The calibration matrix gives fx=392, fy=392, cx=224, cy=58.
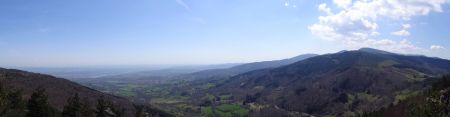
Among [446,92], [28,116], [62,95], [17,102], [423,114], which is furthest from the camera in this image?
[62,95]

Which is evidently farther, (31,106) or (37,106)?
(37,106)

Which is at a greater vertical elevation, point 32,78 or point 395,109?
point 32,78

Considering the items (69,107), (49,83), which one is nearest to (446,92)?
(69,107)

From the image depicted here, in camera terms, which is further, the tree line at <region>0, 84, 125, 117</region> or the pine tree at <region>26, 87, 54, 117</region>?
the pine tree at <region>26, 87, 54, 117</region>

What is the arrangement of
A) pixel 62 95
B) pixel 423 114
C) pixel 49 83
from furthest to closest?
1. pixel 49 83
2. pixel 62 95
3. pixel 423 114

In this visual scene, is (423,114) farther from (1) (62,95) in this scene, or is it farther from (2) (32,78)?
(2) (32,78)

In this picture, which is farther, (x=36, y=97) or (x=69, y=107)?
(x=69, y=107)

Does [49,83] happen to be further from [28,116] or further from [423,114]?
[423,114]

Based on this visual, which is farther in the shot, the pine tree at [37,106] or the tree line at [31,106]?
the pine tree at [37,106]

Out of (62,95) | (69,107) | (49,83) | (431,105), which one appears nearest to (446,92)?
(431,105)
